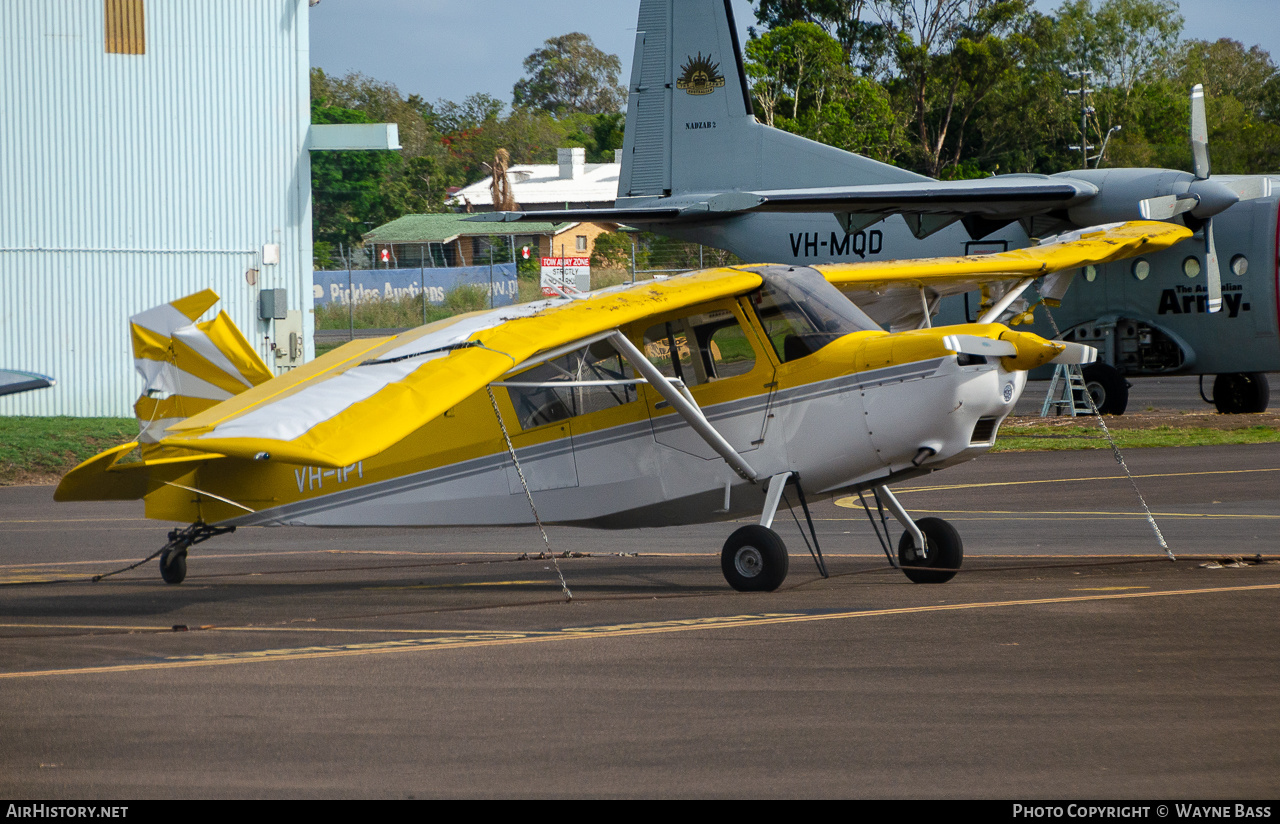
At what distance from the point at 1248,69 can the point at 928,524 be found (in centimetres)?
10404

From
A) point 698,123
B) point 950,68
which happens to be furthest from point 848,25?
point 698,123

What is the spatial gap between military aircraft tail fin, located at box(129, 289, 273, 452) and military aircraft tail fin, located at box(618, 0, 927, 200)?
18.0 m

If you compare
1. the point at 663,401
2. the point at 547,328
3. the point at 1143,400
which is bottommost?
the point at 1143,400

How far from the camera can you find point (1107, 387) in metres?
24.4

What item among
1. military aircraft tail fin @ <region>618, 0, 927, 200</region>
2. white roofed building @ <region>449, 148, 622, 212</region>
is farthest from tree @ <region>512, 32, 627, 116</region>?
military aircraft tail fin @ <region>618, 0, 927, 200</region>

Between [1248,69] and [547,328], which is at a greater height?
[1248,69]

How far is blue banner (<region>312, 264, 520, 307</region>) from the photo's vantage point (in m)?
67.4

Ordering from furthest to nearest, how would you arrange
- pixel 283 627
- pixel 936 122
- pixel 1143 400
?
pixel 936 122
pixel 1143 400
pixel 283 627

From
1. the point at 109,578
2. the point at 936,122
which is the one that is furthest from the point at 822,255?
the point at 936,122

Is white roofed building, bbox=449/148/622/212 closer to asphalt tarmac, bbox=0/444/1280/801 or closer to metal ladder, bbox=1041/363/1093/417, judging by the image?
metal ladder, bbox=1041/363/1093/417

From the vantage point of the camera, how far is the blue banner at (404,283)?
67438 millimetres

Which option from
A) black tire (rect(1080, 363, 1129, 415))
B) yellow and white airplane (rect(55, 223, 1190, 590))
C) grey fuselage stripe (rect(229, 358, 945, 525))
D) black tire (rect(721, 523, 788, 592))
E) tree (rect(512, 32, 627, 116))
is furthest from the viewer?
tree (rect(512, 32, 627, 116))

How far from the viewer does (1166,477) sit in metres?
17.6
